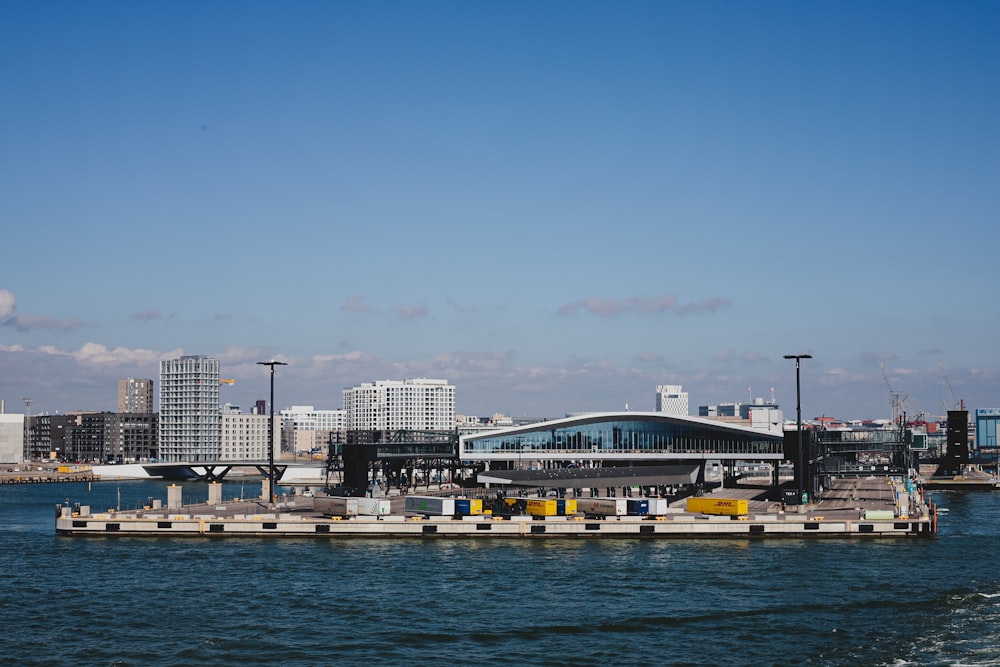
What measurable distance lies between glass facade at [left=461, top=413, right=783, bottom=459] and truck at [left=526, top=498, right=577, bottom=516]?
61.5 metres

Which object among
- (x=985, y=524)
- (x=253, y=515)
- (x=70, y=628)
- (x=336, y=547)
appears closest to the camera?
(x=70, y=628)

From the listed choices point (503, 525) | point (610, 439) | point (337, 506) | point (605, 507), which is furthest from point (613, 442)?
point (337, 506)

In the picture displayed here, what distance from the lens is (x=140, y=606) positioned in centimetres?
6488

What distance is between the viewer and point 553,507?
101 metres

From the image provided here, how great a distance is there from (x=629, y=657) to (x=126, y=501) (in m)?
139

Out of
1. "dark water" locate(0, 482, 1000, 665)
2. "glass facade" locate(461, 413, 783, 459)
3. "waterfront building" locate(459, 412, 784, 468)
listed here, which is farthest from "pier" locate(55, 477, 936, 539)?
"glass facade" locate(461, 413, 783, 459)

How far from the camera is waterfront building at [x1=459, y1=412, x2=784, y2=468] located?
160750 mm

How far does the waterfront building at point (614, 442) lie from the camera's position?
16075 cm

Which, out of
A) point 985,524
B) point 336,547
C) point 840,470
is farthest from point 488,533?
point 840,470

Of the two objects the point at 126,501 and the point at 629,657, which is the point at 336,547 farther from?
the point at 126,501

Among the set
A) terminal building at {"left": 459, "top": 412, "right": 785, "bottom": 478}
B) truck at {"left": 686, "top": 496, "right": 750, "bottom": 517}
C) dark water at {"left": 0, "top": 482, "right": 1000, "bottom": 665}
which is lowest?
dark water at {"left": 0, "top": 482, "right": 1000, "bottom": 665}

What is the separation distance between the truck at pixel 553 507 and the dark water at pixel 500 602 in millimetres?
7216

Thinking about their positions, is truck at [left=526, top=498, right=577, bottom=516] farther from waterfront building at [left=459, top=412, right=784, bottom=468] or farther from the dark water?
waterfront building at [left=459, top=412, right=784, bottom=468]

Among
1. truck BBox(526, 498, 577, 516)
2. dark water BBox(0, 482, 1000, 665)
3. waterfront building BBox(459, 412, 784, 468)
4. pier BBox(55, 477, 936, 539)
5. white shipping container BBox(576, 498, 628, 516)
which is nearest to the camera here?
dark water BBox(0, 482, 1000, 665)
